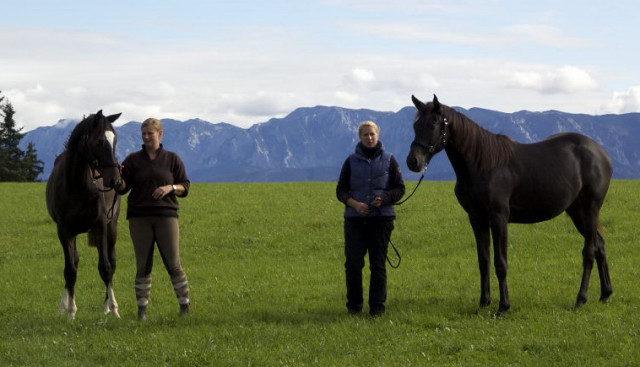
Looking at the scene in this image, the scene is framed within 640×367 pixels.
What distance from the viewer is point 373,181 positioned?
33.4 ft

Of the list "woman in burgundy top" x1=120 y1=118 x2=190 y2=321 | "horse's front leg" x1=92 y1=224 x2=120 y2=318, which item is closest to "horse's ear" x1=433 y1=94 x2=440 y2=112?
"woman in burgundy top" x1=120 y1=118 x2=190 y2=321

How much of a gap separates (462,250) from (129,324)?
10.9m

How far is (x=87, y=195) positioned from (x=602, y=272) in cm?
877

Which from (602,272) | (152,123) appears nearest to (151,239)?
(152,123)

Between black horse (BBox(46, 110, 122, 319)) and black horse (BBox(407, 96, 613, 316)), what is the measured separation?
452 centimetres

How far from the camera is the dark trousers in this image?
1036 centimetres

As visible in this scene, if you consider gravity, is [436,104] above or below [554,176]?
above

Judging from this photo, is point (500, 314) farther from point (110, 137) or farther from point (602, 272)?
point (110, 137)

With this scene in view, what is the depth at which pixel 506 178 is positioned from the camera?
34.4ft

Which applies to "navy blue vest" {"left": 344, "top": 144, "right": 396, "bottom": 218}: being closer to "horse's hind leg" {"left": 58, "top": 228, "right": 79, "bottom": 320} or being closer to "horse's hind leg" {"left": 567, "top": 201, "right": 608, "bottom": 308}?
"horse's hind leg" {"left": 567, "top": 201, "right": 608, "bottom": 308}

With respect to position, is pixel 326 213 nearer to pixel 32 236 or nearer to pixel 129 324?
pixel 32 236

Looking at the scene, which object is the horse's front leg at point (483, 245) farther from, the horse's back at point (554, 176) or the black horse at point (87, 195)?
the black horse at point (87, 195)

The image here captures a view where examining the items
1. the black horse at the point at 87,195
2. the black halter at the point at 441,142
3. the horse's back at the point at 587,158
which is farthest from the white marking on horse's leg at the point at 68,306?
the horse's back at the point at 587,158

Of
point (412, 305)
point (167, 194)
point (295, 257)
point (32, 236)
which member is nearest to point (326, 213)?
point (295, 257)
